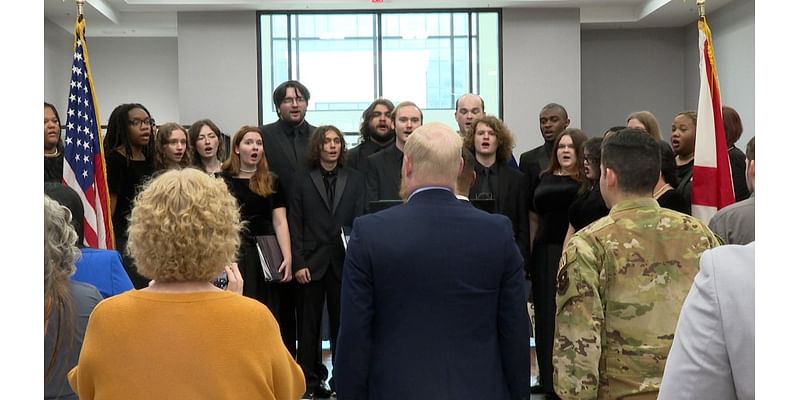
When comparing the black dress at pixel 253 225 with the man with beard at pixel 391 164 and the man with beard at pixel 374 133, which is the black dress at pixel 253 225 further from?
the man with beard at pixel 374 133

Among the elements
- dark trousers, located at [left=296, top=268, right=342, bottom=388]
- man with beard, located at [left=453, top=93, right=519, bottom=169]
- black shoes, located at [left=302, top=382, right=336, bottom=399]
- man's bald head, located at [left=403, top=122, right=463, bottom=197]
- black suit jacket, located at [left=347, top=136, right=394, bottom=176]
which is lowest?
black shoes, located at [left=302, top=382, right=336, bottom=399]

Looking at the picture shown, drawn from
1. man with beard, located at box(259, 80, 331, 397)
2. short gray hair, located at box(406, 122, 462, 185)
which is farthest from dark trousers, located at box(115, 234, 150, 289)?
short gray hair, located at box(406, 122, 462, 185)

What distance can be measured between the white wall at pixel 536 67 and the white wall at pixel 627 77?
207cm

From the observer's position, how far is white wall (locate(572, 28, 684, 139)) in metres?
14.9

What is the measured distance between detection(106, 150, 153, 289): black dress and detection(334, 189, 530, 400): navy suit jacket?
3221 mm

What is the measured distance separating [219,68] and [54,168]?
24.7 feet

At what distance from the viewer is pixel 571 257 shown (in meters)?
2.77

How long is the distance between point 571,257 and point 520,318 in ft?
0.85

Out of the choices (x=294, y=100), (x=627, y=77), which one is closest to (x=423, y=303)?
(x=294, y=100)

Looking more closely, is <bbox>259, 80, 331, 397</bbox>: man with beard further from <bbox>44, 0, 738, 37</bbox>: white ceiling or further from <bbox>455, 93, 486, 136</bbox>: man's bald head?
<bbox>44, 0, 738, 37</bbox>: white ceiling

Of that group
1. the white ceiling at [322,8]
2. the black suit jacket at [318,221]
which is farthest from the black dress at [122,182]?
the white ceiling at [322,8]

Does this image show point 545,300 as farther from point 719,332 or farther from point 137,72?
point 137,72

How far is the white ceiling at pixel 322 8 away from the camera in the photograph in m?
12.2
